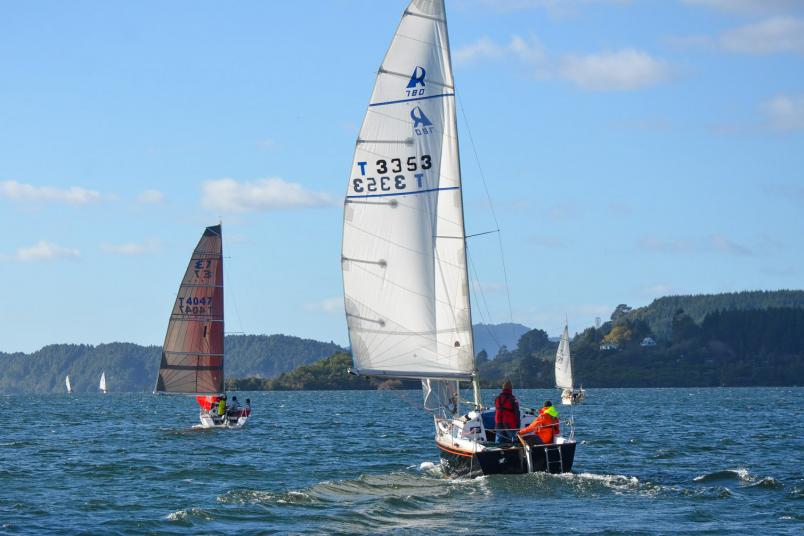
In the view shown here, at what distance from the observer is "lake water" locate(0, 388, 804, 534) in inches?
1181

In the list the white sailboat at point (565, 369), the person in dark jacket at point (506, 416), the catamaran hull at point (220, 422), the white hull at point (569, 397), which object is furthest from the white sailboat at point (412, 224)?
the white sailboat at point (565, 369)

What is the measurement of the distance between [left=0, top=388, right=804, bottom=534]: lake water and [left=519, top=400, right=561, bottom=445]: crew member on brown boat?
3.74 feet

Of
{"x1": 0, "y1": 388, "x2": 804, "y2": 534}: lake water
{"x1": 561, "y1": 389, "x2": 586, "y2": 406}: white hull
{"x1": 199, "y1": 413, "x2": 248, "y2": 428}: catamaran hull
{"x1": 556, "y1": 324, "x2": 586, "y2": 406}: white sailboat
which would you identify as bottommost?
{"x1": 0, "y1": 388, "x2": 804, "y2": 534}: lake water

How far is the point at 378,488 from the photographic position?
3684cm

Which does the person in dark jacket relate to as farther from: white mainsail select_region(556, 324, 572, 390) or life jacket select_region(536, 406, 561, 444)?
white mainsail select_region(556, 324, 572, 390)

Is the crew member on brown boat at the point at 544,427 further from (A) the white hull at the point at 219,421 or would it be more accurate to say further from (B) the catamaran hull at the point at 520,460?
(A) the white hull at the point at 219,421

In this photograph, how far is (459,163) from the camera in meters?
37.6

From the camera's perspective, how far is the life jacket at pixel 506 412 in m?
36.1

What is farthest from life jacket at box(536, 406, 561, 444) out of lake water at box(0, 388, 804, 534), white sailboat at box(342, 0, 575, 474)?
white sailboat at box(342, 0, 575, 474)

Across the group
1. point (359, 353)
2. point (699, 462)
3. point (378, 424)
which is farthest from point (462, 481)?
point (378, 424)

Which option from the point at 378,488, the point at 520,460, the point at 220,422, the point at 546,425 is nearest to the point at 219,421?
the point at 220,422

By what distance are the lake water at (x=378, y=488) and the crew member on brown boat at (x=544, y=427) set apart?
114cm

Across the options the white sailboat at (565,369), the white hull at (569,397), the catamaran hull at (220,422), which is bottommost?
the catamaran hull at (220,422)

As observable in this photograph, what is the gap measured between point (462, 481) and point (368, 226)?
7.80 meters
